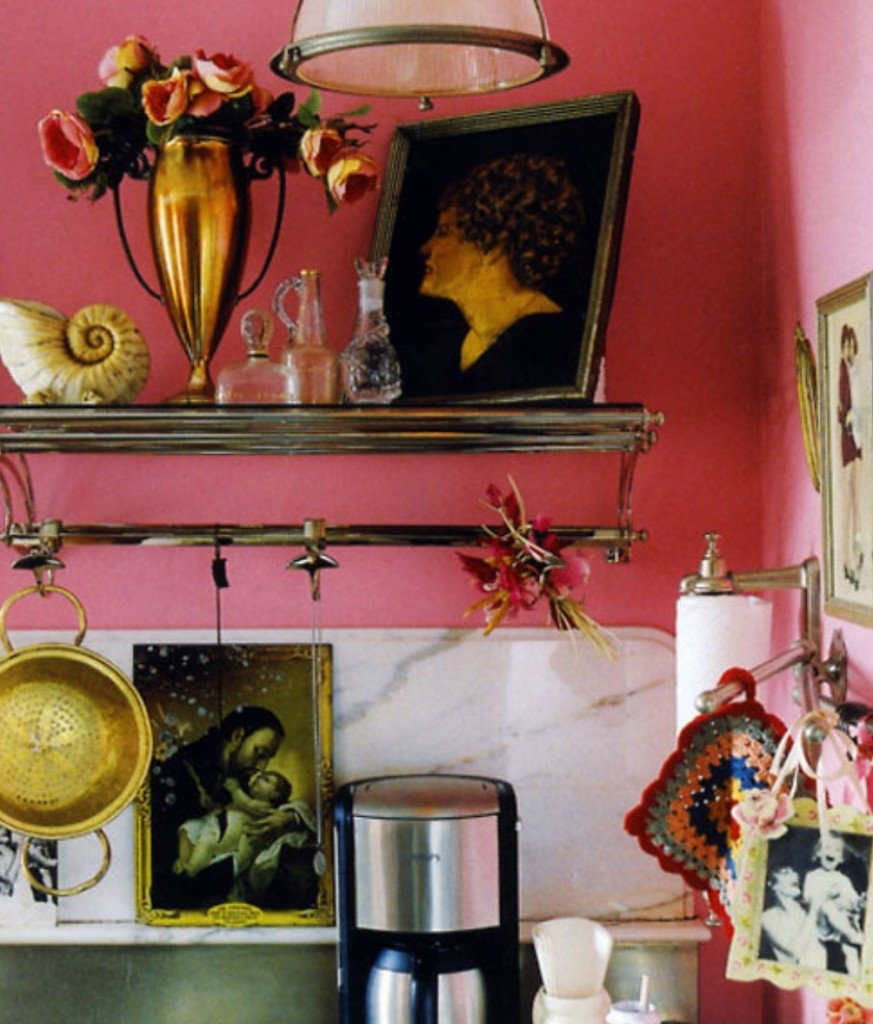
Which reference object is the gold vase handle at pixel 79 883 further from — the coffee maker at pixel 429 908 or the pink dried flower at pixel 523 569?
the pink dried flower at pixel 523 569

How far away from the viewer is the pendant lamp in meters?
1.49

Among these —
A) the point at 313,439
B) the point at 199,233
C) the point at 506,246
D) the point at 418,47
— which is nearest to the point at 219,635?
the point at 313,439

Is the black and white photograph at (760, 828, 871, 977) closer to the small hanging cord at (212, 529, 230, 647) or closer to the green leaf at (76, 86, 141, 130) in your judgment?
the small hanging cord at (212, 529, 230, 647)

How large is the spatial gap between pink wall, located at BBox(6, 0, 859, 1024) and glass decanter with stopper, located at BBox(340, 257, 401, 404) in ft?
0.49

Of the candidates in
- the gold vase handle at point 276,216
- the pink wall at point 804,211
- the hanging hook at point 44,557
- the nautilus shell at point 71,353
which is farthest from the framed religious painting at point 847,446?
the hanging hook at point 44,557

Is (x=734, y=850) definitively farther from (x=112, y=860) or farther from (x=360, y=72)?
(x=112, y=860)

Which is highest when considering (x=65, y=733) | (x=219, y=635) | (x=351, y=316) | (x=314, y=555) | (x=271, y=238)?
(x=271, y=238)

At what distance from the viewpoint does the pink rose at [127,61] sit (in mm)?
2146

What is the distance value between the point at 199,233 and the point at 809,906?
1.16 m

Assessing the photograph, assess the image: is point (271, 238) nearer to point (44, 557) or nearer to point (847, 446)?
point (44, 557)

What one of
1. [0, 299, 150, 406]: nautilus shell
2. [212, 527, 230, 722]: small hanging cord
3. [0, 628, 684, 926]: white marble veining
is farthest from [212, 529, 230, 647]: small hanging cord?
[0, 299, 150, 406]: nautilus shell

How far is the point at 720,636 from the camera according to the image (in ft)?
6.41

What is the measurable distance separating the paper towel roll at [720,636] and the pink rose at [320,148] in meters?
0.72

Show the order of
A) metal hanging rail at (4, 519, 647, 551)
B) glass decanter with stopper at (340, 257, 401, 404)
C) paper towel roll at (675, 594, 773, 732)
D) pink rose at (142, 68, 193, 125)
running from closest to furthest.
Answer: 1. paper towel roll at (675, 594, 773, 732)
2. pink rose at (142, 68, 193, 125)
3. glass decanter with stopper at (340, 257, 401, 404)
4. metal hanging rail at (4, 519, 647, 551)
